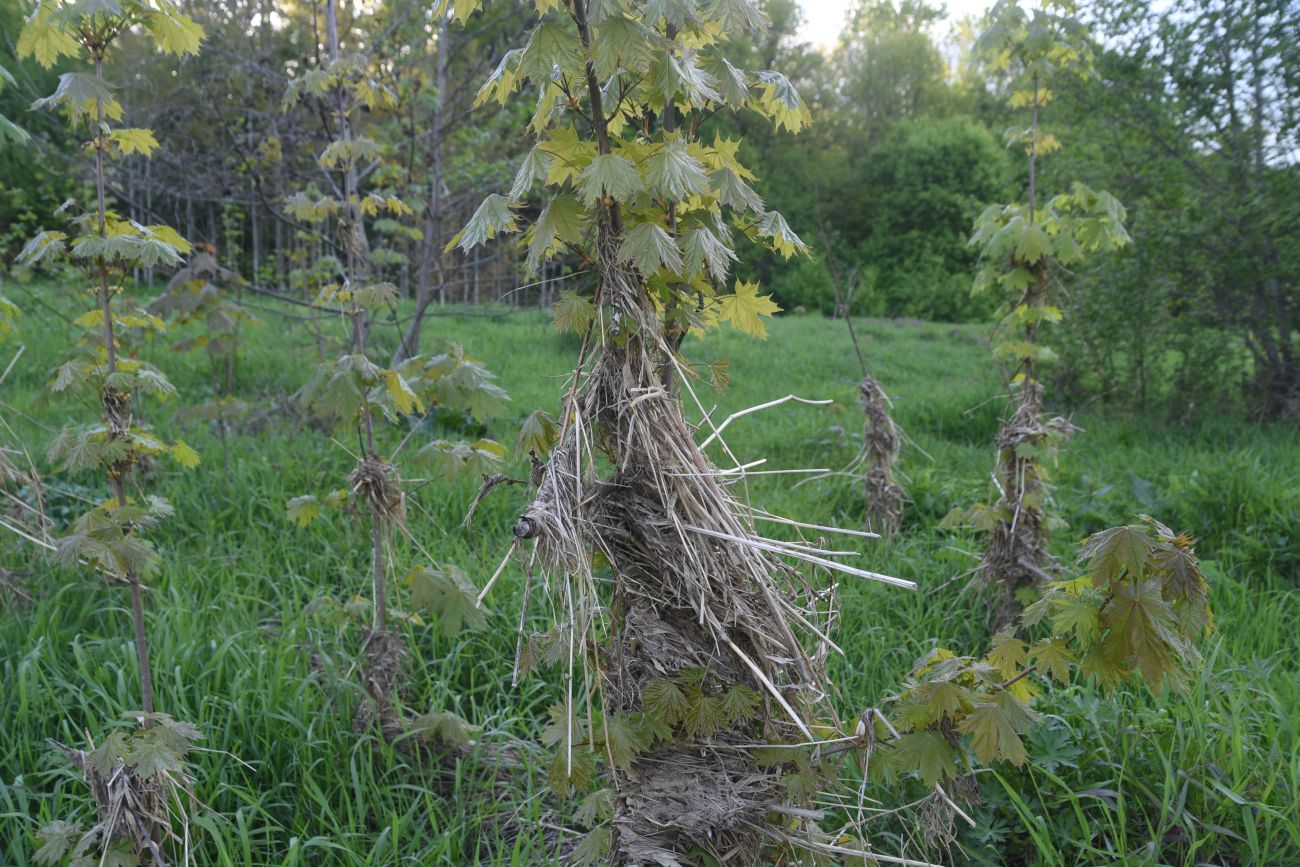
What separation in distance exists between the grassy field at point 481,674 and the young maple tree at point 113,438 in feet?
1.32

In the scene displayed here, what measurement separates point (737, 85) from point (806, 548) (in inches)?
36.7

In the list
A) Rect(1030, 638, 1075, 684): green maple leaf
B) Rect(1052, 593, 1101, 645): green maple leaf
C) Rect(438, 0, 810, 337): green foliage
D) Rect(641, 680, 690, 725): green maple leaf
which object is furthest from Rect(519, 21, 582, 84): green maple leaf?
Rect(1030, 638, 1075, 684): green maple leaf

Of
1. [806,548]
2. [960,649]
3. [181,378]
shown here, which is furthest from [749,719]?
[181,378]

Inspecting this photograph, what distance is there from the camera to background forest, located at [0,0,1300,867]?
1.65 meters

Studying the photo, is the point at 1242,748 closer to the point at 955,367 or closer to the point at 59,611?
the point at 59,611

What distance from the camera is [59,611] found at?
351 cm

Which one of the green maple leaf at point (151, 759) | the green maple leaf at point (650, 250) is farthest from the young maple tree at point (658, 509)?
the green maple leaf at point (151, 759)

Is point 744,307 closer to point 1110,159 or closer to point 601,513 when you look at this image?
point 601,513

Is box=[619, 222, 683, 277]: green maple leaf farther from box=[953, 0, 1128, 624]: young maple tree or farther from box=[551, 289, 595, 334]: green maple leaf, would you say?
box=[953, 0, 1128, 624]: young maple tree

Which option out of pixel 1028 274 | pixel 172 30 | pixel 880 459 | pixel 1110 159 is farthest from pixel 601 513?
pixel 1110 159

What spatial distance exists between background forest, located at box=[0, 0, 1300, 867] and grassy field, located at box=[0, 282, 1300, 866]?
0.02 m

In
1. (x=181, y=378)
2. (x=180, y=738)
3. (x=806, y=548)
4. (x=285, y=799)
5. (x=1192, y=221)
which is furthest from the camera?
(x=181, y=378)

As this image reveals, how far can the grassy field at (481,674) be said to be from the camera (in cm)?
241

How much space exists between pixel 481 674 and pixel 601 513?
6.79ft
